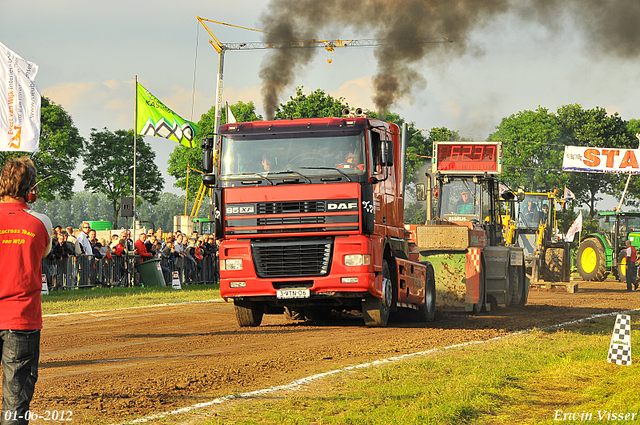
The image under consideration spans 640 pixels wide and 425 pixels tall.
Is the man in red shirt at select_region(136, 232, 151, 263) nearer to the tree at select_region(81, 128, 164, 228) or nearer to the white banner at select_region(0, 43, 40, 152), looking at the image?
the white banner at select_region(0, 43, 40, 152)

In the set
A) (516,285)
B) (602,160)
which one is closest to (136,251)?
(516,285)

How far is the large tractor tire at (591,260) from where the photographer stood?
3194 cm

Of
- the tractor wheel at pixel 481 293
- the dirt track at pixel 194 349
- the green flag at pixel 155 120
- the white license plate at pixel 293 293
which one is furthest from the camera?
the green flag at pixel 155 120

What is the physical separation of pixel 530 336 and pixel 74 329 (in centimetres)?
790

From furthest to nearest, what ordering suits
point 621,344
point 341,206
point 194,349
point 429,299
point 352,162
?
point 429,299, point 352,162, point 341,206, point 194,349, point 621,344

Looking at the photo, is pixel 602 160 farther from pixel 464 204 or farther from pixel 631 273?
pixel 464 204

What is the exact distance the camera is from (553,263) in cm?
2766

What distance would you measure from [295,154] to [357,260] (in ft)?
6.62

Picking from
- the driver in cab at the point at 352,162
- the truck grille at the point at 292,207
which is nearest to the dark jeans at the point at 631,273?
the driver in cab at the point at 352,162

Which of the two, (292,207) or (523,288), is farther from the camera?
(523,288)

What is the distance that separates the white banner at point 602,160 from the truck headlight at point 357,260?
1328 inches

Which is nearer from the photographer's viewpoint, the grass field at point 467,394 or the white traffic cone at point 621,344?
the grass field at point 467,394

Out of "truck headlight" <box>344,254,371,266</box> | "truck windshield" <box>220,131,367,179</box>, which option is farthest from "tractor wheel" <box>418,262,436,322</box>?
"truck windshield" <box>220,131,367,179</box>

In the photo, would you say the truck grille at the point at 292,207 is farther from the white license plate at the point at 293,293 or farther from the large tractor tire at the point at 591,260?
the large tractor tire at the point at 591,260
